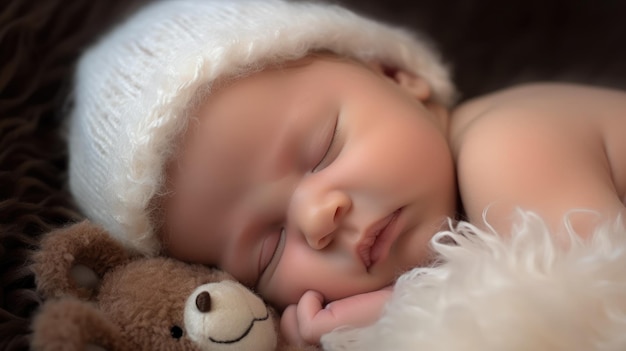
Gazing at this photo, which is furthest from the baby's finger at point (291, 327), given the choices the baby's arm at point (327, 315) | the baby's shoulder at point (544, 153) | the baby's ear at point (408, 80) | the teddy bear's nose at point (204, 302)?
the baby's ear at point (408, 80)

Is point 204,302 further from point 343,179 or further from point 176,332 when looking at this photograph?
point 343,179

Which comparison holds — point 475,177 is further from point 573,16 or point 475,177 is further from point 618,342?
point 573,16

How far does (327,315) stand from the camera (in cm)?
85

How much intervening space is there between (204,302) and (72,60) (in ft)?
2.37

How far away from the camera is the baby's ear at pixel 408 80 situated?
114 cm

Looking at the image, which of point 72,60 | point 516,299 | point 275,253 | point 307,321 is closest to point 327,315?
point 307,321

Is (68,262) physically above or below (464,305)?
below

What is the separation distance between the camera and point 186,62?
3.04 feet

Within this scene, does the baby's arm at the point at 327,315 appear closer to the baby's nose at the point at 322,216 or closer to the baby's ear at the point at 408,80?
the baby's nose at the point at 322,216

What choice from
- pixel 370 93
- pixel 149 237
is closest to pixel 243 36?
pixel 370 93

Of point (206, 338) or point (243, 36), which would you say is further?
point (243, 36)

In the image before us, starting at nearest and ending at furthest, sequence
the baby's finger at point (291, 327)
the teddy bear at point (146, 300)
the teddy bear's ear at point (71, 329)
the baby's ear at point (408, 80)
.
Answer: the teddy bear's ear at point (71, 329) < the teddy bear at point (146, 300) < the baby's finger at point (291, 327) < the baby's ear at point (408, 80)

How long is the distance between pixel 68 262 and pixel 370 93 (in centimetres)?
47

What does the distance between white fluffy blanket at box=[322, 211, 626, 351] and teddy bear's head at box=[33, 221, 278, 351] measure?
11 centimetres
